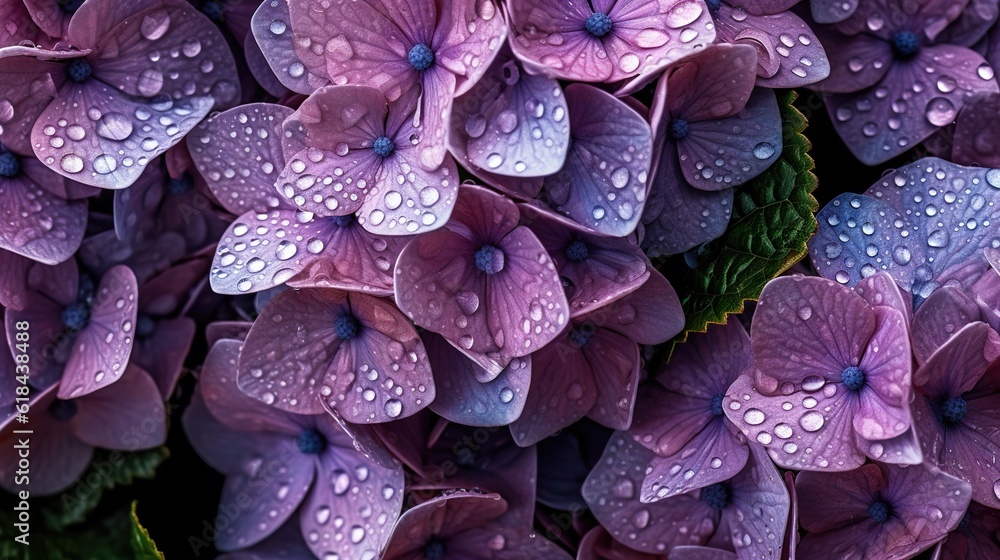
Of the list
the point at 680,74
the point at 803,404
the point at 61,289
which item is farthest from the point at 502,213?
the point at 61,289

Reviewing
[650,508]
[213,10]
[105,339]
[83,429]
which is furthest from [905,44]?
[83,429]

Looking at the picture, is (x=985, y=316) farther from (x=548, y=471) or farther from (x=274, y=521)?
(x=274, y=521)

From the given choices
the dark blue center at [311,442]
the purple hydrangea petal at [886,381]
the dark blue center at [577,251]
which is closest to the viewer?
the purple hydrangea petal at [886,381]

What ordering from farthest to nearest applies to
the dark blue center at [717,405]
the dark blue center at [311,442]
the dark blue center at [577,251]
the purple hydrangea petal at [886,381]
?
the dark blue center at [311,442] < the dark blue center at [717,405] < the dark blue center at [577,251] < the purple hydrangea petal at [886,381]

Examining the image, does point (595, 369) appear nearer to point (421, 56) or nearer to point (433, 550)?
point (433, 550)

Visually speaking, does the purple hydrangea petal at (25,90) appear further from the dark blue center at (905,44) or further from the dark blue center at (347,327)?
the dark blue center at (905,44)

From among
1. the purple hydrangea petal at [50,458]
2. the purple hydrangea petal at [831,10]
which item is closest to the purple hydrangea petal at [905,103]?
the purple hydrangea petal at [831,10]
